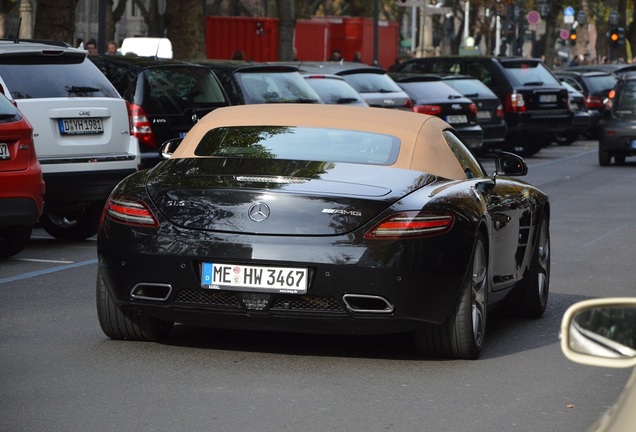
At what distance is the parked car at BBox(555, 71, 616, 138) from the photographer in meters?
39.6

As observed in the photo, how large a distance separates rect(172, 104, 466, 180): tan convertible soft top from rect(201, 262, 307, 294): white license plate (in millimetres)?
1180

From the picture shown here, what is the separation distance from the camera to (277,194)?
731 centimetres

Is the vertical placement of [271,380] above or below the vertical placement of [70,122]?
below

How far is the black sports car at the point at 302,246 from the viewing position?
282 inches

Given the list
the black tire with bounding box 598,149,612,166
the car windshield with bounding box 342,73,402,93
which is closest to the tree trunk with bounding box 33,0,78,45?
the car windshield with bounding box 342,73,402,93

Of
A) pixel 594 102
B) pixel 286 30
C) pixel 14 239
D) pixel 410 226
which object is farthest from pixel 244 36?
pixel 410 226

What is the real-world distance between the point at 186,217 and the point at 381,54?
45.6m

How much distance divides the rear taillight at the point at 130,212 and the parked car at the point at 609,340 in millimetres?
4977

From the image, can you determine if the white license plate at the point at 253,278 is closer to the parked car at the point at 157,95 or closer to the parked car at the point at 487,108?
Answer: the parked car at the point at 157,95

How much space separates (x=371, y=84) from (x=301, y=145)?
57.4 feet

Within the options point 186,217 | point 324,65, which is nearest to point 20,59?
point 186,217

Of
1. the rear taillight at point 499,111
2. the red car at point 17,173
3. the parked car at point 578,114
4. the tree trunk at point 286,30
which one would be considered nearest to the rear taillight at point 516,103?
the rear taillight at point 499,111

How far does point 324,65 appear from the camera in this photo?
83.1 feet

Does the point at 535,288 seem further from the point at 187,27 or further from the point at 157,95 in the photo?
the point at 187,27
